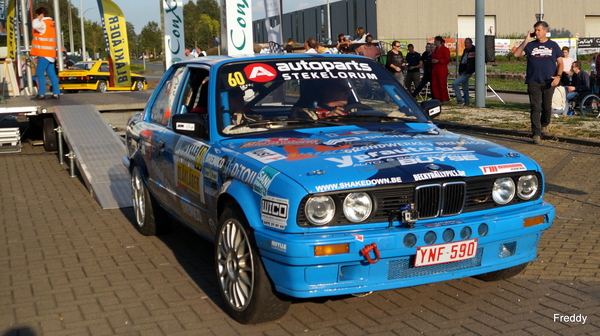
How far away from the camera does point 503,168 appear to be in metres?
4.37

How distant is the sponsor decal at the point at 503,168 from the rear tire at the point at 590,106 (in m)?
12.5

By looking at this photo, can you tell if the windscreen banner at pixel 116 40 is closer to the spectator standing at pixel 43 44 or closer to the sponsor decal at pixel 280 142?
the spectator standing at pixel 43 44

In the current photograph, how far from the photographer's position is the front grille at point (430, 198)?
403 cm

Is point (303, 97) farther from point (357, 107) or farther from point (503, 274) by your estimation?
point (503, 274)

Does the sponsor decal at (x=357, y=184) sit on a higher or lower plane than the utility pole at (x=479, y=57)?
lower

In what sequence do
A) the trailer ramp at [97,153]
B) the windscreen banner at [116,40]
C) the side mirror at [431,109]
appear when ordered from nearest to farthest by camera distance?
the side mirror at [431,109] → the trailer ramp at [97,153] → the windscreen banner at [116,40]

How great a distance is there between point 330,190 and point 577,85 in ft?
45.6

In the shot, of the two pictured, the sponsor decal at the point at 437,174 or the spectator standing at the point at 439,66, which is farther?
the spectator standing at the point at 439,66

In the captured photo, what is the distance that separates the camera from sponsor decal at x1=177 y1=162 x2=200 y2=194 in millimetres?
5117

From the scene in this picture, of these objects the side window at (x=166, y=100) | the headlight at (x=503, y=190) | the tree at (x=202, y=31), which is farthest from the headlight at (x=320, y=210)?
the tree at (x=202, y=31)

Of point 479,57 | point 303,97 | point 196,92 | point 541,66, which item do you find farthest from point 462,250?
point 479,57

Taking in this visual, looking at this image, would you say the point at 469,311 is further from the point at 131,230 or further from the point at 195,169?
the point at 131,230

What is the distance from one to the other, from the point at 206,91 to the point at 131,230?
7.71 feet

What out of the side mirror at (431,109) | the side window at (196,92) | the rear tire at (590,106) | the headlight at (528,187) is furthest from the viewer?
the rear tire at (590,106)
